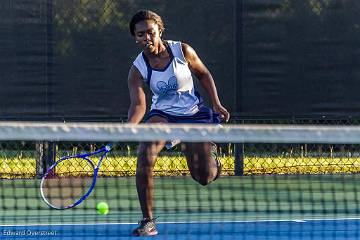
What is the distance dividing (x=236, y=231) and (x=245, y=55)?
3033 mm

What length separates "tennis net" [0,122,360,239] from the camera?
3.51m

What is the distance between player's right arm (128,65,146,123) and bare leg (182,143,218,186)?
1.09ft

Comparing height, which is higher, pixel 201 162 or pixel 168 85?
pixel 168 85

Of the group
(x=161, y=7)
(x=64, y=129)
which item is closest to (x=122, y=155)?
(x=161, y=7)

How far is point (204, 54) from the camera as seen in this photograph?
8.55m

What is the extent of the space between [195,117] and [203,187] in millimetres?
2121

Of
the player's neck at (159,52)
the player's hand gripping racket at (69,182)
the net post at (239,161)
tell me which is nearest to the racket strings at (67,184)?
the player's hand gripping racket at (69,182)

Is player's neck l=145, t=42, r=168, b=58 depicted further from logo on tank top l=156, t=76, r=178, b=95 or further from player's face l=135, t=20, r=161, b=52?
logo on tank top l=156, t=76, r=178, b=95

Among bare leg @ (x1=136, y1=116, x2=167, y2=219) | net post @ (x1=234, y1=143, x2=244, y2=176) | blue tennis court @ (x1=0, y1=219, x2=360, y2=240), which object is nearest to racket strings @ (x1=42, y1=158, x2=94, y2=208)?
blue tennis court @ (x1=0, y1=219, x2=360, y2=240)

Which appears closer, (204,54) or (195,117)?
(195,117)

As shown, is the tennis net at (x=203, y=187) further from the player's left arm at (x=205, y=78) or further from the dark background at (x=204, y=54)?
the dark background at (x=204, y=54)

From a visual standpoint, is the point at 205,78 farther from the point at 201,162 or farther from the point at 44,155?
the point at 44,155

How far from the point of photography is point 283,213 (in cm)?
660

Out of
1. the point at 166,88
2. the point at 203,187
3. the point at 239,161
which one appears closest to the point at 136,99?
the point at 166,88
